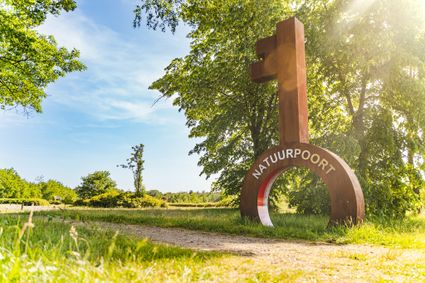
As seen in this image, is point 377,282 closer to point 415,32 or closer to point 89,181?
point 415,32

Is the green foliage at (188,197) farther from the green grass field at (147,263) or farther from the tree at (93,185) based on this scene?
the green grass field at (147,263)

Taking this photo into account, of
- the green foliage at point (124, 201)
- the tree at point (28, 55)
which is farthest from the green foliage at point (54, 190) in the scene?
the tree at point (28, 55)

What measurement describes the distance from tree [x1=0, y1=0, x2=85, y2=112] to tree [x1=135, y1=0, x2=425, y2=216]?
6.96m

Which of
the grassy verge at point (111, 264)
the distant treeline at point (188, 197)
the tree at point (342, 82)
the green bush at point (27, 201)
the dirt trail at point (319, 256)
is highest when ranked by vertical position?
A: the tree at point (342, 82)

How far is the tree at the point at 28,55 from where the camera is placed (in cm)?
1783

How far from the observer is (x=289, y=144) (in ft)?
32.3

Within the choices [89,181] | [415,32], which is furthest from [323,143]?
[89,181]

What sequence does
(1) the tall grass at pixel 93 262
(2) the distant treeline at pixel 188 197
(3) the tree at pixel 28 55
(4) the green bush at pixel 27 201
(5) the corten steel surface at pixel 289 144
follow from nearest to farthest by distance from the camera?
(1) the tall grass at pixel 93 262 < (5) the corten steel surface at pixel 289 144 < (3) the tree at pixel 28 55 < (4) the green bush at pixel 27 201 < (2) the distant treeline at pixel 188 197

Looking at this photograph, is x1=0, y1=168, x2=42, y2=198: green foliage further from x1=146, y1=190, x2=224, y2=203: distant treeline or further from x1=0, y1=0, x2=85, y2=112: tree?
x1=0, y1=0, x2=85, y2=112: tree

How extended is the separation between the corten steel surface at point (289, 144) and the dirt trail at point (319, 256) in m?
2.02

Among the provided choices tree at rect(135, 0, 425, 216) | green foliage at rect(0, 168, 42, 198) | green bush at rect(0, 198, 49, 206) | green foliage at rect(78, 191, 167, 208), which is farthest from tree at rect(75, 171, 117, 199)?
tree at rect(135, 0, 425, 216)

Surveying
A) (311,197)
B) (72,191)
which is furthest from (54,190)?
(311,197)

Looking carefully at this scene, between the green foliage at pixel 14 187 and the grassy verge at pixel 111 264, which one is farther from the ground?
the green foliage at pixel 14 187

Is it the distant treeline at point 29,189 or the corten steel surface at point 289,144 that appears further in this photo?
the distant treeline at point 29,189
